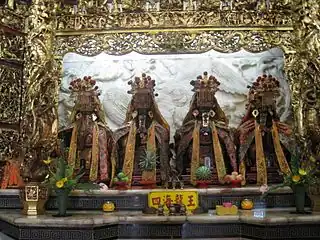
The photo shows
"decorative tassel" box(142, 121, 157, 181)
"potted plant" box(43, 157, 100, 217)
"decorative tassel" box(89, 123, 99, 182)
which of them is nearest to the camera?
"potted plant" box(43, 157, 100, 217)

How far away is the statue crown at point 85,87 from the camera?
708 centimetres

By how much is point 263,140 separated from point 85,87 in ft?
8.89

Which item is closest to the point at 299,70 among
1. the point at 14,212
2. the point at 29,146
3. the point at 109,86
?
the point at 109,86

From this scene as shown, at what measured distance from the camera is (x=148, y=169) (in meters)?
6.46

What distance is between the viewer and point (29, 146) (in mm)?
6430


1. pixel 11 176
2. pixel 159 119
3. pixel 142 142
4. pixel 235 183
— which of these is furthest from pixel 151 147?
pixel 11 176

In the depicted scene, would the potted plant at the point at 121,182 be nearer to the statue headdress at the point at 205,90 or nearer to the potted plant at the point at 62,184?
the potted plant at the point at 62,184

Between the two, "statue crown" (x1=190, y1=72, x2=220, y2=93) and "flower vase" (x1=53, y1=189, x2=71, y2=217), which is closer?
"flower vase" (x1=53, y1=189, x2=71, y2=217)

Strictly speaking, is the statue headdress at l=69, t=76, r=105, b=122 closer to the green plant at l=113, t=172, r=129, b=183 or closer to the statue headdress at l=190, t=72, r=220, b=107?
the green plant at l=113, t=172, r=129, b=183

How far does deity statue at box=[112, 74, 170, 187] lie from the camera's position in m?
6.57

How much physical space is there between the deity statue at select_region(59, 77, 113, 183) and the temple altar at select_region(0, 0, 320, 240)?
0.02 meters

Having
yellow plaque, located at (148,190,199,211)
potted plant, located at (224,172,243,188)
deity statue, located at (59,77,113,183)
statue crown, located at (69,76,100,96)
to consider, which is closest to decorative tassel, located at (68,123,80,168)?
deity statue, located at (59,77,113,183)

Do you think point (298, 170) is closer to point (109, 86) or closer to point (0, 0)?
point (109, 86)

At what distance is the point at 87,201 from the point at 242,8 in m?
3.84
